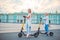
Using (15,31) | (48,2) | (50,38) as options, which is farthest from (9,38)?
(48,2)

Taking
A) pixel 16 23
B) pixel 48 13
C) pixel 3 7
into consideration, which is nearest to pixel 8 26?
pixel 16 23

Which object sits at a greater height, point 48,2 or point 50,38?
point 48,2

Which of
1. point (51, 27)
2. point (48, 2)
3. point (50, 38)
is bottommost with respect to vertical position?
point (50, 38)

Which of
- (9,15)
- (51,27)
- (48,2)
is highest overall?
(48,2)

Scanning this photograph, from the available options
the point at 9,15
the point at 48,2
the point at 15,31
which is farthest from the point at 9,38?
the point at 48,2

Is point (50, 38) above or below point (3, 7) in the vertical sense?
below

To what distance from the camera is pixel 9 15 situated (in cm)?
236

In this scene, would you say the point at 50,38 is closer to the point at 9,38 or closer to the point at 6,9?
the point at 9,38

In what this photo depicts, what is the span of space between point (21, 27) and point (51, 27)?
45cm

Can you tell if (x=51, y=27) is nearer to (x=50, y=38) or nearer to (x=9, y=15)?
(x=50, y=38)

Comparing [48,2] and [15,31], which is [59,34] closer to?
→ [48,2]

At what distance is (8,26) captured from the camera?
7.73 feet

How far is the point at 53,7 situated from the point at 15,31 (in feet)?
2.20

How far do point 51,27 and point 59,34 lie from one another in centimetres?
16
